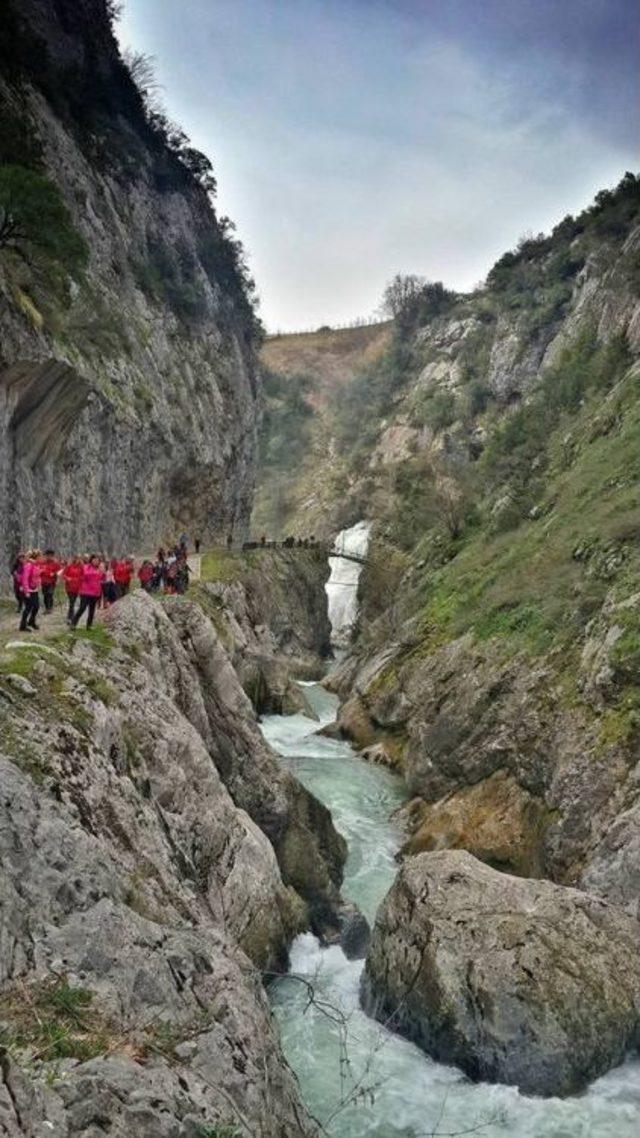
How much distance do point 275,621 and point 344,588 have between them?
82.6 feet

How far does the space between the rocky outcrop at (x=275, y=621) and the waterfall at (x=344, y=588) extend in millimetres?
4633

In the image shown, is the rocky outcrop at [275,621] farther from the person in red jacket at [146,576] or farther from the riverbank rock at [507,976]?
the riverbank rock at [507,976]

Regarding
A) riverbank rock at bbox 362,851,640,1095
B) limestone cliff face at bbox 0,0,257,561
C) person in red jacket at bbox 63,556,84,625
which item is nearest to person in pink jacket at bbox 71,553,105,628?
person in red jacket at bbox 63,556,84,625

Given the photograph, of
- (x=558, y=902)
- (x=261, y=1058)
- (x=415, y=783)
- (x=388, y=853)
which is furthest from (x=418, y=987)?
(x=415, y=783)

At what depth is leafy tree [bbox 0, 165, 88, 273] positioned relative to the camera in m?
22.2

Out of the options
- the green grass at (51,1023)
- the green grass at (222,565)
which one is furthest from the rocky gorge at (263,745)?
the green grass at (222,565)

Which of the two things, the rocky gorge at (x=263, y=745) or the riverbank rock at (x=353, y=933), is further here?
the riverbank rock at (x=353, y=933)

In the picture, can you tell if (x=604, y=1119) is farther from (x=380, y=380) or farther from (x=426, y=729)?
(x=380, y=380)

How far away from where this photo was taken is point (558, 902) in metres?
15.4

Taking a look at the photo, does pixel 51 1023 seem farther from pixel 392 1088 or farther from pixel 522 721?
pixel 522 721

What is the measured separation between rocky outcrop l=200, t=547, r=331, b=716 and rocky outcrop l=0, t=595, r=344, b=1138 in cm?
1610

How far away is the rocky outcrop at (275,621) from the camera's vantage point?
3572cm

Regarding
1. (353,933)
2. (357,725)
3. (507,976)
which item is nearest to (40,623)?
(353,933)

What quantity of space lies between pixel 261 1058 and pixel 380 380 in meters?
115
